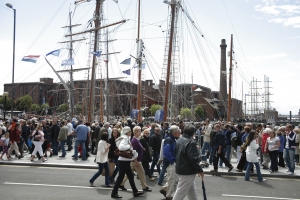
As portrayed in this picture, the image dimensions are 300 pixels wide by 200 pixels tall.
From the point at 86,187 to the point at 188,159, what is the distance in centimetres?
434

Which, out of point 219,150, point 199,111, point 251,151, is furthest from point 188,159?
point 199,111

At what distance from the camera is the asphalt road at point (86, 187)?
8578 mm

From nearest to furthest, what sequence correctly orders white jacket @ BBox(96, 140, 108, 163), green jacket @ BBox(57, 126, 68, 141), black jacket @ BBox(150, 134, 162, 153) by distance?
white jacket @ BBox(96, 140, 108, 163) < black jacket @ BBox(150, 134, 162, 153) < green jacket @ BBox(57, 126, 68, 141)

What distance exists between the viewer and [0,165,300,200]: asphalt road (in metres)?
8.58

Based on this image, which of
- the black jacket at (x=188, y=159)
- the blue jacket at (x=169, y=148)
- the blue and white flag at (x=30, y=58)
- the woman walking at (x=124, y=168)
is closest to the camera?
the black jacket at (x=188, y=159)

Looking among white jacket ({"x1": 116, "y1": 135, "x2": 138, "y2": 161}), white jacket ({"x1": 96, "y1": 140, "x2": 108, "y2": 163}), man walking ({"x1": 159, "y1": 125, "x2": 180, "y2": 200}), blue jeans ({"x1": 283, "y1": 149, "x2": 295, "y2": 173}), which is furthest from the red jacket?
blue jeans ({"x1": 283, "y1": 149, "x2": 295, "y2": 173})

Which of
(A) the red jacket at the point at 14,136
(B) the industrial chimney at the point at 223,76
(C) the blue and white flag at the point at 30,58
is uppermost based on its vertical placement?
(B) the industrial chimney at the point at 223,76

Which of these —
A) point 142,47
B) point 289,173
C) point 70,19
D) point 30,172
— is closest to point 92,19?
point 142,47

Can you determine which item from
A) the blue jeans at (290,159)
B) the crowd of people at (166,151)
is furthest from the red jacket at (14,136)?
the blue jeans at (290,159)

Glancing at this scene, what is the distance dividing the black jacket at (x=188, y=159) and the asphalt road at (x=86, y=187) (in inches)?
87.4

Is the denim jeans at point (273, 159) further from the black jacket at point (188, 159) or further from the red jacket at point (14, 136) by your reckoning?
the red jacket at point (14, 136)

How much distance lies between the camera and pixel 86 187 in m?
9.67

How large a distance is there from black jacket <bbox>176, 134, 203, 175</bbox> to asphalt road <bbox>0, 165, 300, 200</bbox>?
2219mm

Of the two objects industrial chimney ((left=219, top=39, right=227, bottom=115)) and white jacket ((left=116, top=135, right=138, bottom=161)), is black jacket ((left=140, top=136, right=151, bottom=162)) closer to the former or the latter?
white jacket ((left=116, top=135, right=138, bottom=161))
